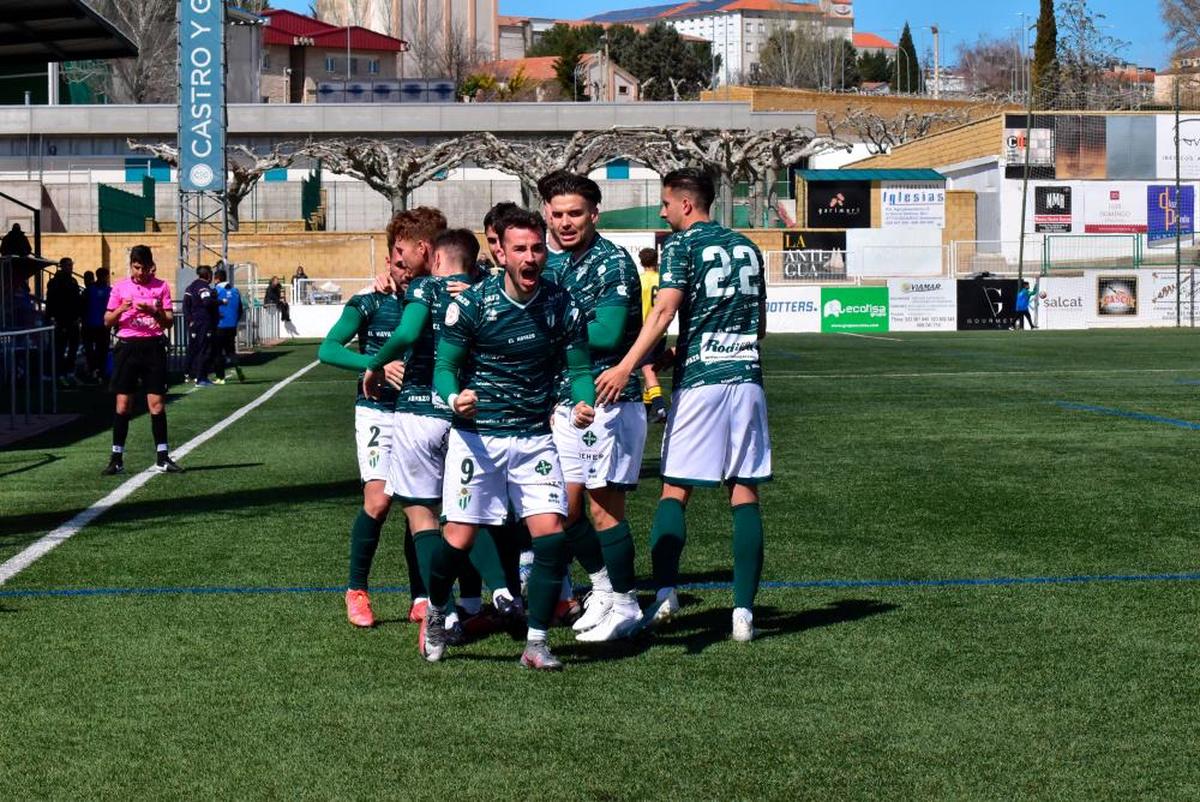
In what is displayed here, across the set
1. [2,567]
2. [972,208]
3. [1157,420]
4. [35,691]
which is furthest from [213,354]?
[972,208]

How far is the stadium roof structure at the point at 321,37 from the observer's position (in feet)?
391

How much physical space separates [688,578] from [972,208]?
187 feet

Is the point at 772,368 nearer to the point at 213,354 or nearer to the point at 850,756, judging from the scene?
the point at 213,354

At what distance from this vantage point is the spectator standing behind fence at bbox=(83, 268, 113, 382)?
26.9 meters

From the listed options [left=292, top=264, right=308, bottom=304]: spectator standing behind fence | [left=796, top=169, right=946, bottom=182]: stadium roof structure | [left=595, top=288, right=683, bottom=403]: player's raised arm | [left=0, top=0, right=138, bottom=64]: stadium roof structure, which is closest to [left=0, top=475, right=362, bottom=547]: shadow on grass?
[left=595, top=288, right=683, bottom=403]: player's raised arm

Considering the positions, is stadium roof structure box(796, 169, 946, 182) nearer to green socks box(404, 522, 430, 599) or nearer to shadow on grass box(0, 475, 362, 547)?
shadow on grass box(0, 475, 362, 547)

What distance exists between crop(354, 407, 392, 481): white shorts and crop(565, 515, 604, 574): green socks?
0.88m

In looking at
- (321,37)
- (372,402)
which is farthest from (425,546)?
(321,37)

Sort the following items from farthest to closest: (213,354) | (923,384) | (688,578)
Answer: (213,354), (923,384), (688,578)

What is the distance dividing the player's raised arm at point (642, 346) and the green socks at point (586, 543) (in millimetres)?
600

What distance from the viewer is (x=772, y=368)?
28750 mm

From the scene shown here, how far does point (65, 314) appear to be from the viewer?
90.1 ft

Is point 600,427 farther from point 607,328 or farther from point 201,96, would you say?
point 201,96

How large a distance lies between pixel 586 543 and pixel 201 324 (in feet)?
64.7
